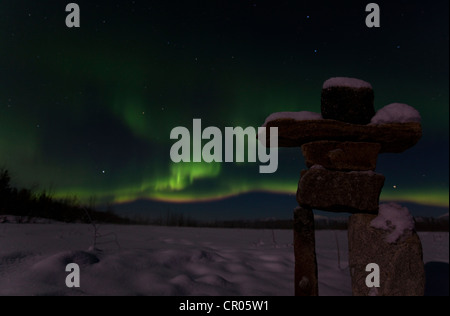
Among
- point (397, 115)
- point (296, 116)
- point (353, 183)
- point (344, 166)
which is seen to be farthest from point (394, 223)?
point (296, 116)

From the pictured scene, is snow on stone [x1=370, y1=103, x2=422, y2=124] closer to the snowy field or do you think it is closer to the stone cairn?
the stone cairn

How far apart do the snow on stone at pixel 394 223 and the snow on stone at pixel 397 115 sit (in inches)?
54.9

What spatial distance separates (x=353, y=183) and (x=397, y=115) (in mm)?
1274

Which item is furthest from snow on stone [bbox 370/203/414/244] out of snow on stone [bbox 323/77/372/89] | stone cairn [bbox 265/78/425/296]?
snow on stone [bbox 323/77/372/89]

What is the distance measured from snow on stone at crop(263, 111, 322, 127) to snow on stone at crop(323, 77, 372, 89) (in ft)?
1.56

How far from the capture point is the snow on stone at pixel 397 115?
4805 millimetres

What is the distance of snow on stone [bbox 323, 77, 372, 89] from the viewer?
479 centimetres

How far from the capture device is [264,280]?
605 centimetres

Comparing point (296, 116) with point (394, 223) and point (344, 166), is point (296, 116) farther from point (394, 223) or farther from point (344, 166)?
point (394, 223)

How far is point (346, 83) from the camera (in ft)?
15.8

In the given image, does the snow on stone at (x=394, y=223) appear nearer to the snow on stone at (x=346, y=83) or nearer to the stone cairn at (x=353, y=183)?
the stone cairn at (x=353, y=183)

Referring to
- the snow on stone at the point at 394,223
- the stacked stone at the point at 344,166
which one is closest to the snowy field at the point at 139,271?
the snow on stone at the point at 394,223

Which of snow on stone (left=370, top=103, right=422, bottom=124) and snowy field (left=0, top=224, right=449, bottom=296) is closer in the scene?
snowy field (left=0, top=224, right=449, bottom=296)
